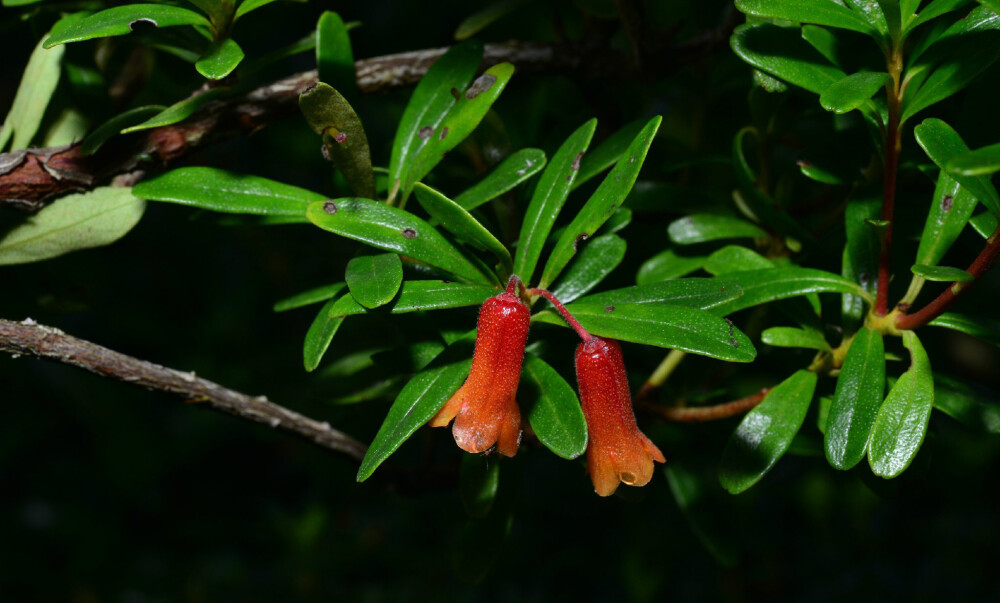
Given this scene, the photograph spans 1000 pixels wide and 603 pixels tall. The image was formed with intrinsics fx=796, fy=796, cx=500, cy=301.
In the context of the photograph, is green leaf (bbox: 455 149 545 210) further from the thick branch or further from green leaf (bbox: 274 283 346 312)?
the thick branch

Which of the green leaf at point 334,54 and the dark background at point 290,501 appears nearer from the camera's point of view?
the green leaf at point 334,54

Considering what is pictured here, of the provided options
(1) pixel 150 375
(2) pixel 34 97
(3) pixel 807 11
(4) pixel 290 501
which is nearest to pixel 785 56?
(3) pixel 807 11

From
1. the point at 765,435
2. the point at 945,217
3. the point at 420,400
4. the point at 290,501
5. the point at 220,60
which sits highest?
the point at 220,60

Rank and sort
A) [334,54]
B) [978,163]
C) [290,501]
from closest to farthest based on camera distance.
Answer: [978,163], [334,54], [290,501]

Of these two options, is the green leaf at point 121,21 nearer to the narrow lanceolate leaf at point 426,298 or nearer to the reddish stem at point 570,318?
the narrow lanceolate leaf at point 426,298

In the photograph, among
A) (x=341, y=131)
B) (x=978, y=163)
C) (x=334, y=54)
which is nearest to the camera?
(x=978, y=163)

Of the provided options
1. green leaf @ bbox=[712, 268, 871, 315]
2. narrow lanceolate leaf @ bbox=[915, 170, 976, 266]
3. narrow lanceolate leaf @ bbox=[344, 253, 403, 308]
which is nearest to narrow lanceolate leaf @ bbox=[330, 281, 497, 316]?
narrow lanceolate leaf @ bbox=[344, 253, 403, 308]

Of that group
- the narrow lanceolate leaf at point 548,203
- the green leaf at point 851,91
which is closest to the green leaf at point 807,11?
the green leaf at point 851,91

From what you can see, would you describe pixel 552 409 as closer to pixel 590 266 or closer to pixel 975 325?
pixel 590 266
